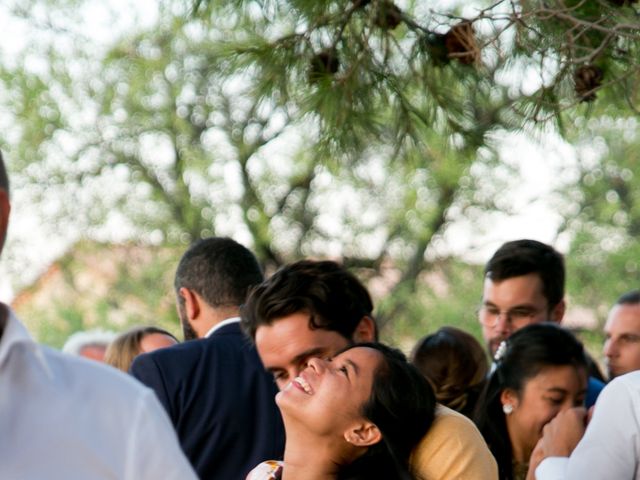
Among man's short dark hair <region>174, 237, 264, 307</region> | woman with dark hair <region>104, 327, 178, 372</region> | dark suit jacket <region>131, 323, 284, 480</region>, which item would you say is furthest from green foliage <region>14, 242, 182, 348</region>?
dark suit jacket <region>131, 323, 284, 480</region>

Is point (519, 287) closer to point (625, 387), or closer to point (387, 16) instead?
point (387, 16)

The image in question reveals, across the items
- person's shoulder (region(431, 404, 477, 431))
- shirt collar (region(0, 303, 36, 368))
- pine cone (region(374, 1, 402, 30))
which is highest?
pine cone (region(374, 1, 402, 30))

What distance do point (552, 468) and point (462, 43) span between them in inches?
54.2

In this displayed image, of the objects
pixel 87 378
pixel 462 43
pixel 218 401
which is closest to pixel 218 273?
pixel 218 401

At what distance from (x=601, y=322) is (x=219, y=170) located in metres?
5.07

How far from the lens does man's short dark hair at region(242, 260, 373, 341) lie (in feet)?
13.1

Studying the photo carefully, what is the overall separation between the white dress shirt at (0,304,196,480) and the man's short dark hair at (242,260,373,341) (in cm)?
201

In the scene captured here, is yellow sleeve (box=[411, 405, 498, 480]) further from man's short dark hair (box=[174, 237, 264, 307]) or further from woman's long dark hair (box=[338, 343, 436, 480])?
man's short dark hair (box=[174, 237, 264, 307])

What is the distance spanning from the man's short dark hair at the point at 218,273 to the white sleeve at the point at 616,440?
164 centimetres

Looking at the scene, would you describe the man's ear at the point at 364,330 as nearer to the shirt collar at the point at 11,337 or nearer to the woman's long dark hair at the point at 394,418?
the woman's long dark hair at the point at 394,418

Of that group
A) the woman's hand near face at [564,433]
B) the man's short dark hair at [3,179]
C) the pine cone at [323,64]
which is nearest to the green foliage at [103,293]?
the pine cone at [323,64]

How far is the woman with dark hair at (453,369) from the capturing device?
5.18 m

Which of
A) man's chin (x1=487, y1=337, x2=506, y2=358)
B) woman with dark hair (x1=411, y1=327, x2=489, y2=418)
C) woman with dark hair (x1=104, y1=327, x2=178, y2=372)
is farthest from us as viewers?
woman with dark hair (x1=104, y1=327, x2=178, y2=372)

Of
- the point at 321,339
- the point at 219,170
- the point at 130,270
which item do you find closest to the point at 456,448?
the point at 321,339
